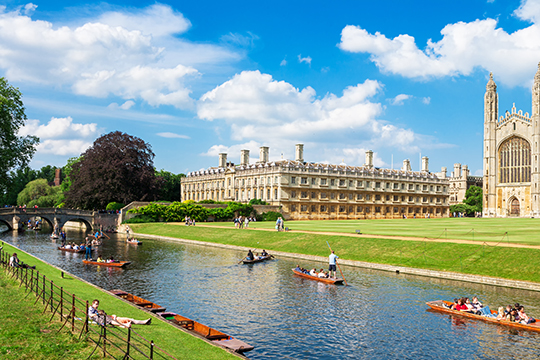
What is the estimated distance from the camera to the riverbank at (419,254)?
2715cm

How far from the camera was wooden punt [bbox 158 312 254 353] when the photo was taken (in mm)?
14711

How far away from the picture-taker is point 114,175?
247 ft

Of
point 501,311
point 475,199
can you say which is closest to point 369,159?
point 475,199

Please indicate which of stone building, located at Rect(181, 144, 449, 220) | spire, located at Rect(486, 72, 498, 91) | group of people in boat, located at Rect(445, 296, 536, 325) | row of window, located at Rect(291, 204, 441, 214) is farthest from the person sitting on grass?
spire, located at Rect(486, 72, 498, 91)

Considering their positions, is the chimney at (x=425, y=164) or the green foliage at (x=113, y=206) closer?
the green foliage at (x=113, y=206)

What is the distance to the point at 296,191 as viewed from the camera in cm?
8525

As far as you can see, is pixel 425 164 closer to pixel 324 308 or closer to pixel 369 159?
pixel 369 159

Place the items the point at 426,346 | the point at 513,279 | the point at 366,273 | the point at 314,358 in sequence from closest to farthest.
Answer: the point at 314,358, the point at 426,346, the point at 513,279, the point at 366,273

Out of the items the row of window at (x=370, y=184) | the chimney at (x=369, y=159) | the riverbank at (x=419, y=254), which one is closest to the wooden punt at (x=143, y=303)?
the riverbank at (x=419, y=254)

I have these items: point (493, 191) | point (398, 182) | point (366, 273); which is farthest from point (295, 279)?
point (493, 191)

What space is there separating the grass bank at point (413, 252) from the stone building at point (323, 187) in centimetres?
3528

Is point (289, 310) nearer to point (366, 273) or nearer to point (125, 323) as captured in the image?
point (125, 323)

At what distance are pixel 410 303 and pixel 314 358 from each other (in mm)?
9034

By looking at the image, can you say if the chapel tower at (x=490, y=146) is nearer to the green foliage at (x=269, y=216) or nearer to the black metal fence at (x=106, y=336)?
the green foliage at (x=269, y=216)
